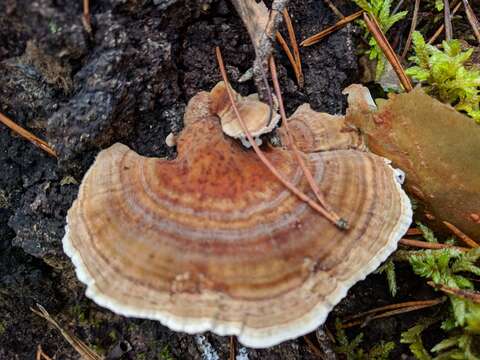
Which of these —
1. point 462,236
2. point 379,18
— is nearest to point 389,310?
point 462,236

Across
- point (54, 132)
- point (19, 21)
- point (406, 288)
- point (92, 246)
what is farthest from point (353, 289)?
point (19, 21)

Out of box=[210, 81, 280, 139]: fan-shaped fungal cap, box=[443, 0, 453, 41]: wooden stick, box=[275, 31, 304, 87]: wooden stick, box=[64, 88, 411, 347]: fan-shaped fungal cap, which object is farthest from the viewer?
box=[443, 0, 453, 41]: wooden stick

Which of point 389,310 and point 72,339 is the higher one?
point 389,310

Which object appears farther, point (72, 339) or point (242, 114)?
point (72, 339)

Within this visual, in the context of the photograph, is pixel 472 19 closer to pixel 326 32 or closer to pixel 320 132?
pixel 326 32

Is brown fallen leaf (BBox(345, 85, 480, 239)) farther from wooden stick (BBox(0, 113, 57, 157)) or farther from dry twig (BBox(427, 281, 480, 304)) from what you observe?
wooden stick (BBox(0, 113, 57, 157))

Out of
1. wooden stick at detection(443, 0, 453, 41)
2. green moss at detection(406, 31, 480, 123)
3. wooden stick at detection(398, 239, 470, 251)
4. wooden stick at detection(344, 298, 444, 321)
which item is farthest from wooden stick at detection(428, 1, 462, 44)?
wooden stick at detection(344, 298, 444, 321)

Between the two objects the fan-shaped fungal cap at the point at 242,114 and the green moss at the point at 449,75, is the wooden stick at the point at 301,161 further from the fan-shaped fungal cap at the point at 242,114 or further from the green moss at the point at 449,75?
the green moss at the point at 449,75
